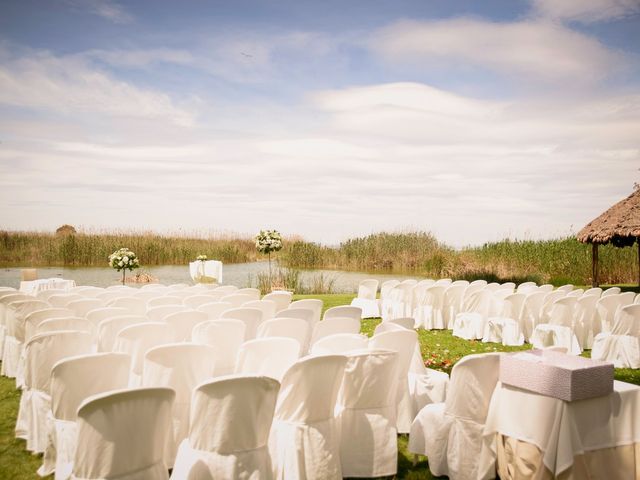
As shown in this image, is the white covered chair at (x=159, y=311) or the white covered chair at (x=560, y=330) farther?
the white covered chair at (x=560, y=330)

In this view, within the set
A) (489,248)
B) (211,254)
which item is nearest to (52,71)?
(211,254)

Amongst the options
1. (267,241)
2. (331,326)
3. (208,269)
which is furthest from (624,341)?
(208,269)

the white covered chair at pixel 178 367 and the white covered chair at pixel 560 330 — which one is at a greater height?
the white covered chair at pixel 178 367

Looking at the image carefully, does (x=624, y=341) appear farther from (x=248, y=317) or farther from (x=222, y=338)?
(x=222, y=338)

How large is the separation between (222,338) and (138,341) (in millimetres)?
751

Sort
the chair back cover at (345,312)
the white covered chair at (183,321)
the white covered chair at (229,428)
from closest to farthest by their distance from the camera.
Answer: the white covered chair at (229,428) < the white covered chair at (183,321) < the chair back cover at (345,312)

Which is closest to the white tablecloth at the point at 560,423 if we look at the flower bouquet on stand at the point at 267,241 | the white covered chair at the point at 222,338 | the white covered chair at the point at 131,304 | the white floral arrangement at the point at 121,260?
the white covered chair at the point at 222,338

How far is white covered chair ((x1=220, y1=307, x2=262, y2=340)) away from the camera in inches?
242

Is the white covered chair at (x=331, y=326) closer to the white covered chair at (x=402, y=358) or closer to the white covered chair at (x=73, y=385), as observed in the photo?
the white covered chair at (x=402, y=358)

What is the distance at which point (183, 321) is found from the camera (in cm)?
568

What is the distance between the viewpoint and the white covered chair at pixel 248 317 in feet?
20.2

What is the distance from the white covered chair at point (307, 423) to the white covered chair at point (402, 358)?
94 centimetres

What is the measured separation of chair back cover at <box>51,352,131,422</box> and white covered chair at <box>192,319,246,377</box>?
134 centimetres

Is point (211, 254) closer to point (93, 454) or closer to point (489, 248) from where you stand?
point (489, 248)
